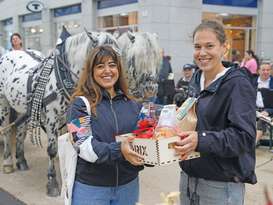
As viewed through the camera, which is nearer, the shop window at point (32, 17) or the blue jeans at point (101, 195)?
the blue jeans at point (101, 195)

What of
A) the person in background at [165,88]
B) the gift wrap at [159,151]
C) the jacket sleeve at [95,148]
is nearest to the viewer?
the gift wrap at [159,151]

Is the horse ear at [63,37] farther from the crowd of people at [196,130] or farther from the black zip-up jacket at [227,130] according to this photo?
the black zip-up jacket at [227,130]

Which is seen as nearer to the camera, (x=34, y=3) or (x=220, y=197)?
(x=220, y=197)

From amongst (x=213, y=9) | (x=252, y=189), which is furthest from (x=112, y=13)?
(x=252, y=189)

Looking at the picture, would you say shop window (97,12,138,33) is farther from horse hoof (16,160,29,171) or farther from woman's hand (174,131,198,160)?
woman's hand (174,131,198,160)

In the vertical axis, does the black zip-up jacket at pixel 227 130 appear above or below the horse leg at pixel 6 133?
above

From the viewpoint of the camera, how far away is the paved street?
4527 millimetres

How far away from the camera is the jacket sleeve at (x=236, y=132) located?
176cm

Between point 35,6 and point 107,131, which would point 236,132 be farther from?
point 35,6

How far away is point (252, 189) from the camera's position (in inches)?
188

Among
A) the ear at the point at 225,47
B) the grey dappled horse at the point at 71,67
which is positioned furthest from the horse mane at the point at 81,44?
the ear at the point at 225,47

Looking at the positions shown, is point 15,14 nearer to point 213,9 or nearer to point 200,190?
point 213,9

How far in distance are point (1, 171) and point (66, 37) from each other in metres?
2.42

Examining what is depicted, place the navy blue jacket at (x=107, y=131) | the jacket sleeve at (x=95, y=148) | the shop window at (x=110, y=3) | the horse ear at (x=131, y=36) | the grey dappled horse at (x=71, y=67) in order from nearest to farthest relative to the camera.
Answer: the jacket sleeve at (x=95, y=148)
the navy blue jacket at (x=107, y=131)
the grey dappled horse at (x=71, y=67)
the horse ear at (x=131, y=36)
the shop window at (x=110, y=3)
